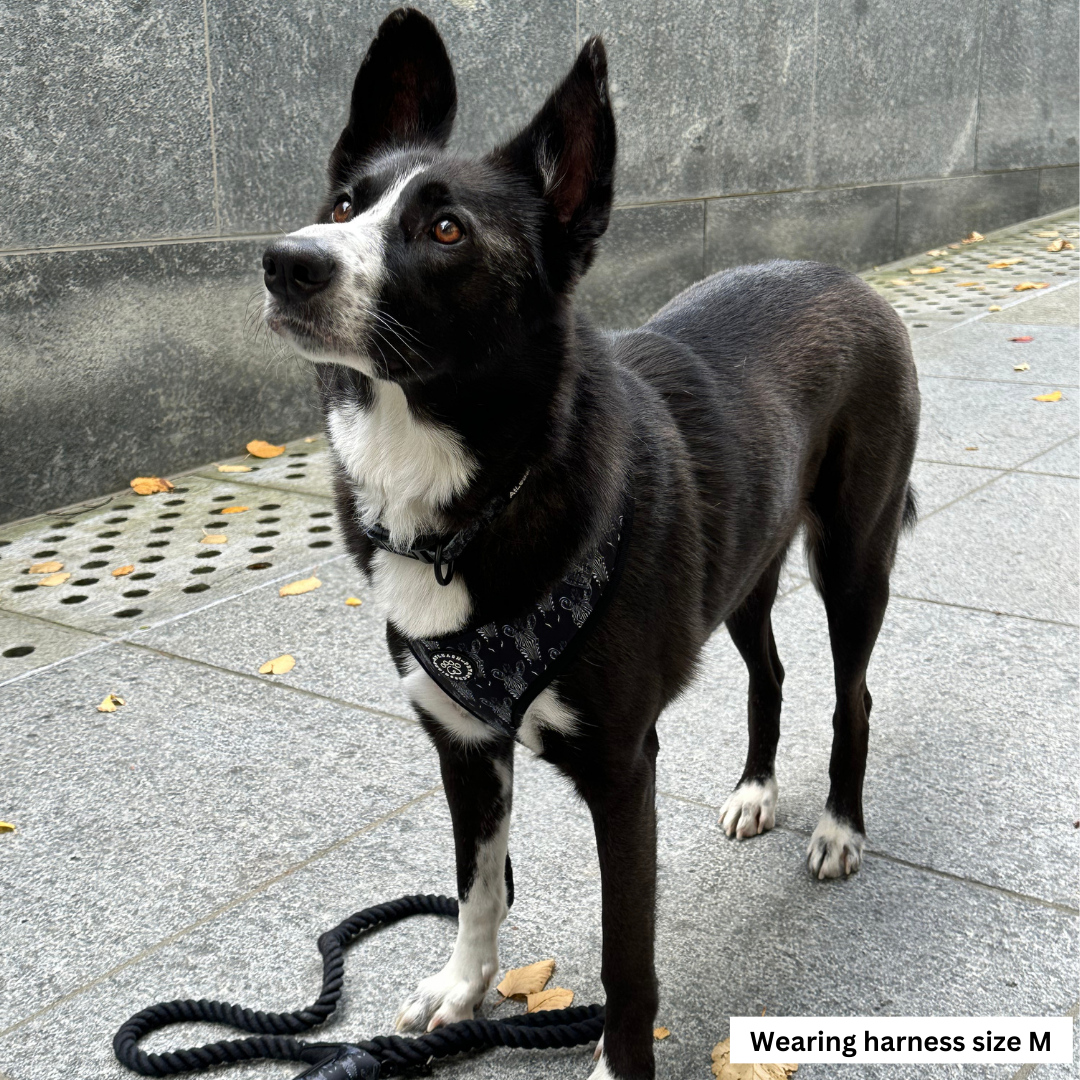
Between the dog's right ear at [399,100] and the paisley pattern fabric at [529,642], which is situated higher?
the dog's right ear at [399,100]

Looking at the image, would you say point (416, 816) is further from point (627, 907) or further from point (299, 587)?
point (299, 587)

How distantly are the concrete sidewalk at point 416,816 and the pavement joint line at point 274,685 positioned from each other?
0.01 metres

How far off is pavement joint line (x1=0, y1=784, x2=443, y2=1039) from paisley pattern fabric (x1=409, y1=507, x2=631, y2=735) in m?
1.01

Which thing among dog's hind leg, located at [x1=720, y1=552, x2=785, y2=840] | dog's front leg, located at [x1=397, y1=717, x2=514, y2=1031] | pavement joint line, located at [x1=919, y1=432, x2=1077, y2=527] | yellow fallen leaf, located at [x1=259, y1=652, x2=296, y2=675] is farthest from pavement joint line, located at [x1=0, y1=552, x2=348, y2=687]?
pavement joint line, located at [x1=919, y1=432, x2=1077, y2=527]

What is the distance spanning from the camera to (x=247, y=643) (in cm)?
433

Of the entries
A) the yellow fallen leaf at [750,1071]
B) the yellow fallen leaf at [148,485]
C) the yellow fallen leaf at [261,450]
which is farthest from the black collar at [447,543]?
the yellow fallen leaf at [261,450]

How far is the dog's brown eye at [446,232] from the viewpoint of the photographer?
2.18 metres

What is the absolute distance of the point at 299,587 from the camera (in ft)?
15.7

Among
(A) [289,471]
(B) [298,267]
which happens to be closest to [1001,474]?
(A) [289,471]

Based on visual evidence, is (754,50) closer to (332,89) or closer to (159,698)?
(332,89)

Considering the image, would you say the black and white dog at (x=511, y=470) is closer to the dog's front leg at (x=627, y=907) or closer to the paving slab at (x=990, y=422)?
the dog's front leg at (x=627, y=907)

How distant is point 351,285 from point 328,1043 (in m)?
1.50

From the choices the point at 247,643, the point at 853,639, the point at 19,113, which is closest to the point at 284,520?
the point at 247,643

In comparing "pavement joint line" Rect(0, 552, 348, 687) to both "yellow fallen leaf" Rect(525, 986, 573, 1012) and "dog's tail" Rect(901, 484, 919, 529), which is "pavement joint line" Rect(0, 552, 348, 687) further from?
"yellow fallen leaf" Rect(525, 986, 573, 1012)
